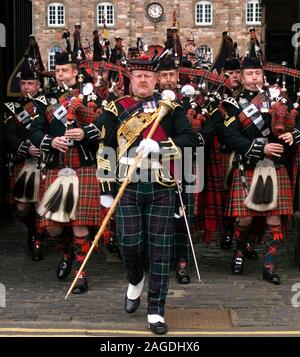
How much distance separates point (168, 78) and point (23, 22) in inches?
201

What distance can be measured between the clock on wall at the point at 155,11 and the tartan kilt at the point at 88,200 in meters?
47.4

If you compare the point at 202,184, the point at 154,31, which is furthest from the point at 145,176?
the point at 154,31

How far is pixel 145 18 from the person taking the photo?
5422 cm

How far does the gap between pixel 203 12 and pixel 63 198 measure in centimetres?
5004

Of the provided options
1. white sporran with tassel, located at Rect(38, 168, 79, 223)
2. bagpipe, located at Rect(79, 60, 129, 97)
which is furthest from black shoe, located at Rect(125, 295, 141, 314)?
bagpipe, located at Rect(79, 60, 129, 97)

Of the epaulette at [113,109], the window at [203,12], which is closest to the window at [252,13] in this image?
the window at [203,12]

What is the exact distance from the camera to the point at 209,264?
337 inches

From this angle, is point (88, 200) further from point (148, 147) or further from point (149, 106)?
point (148, 147)

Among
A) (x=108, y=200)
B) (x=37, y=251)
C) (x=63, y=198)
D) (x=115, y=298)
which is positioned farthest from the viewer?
(x=37, y=251)

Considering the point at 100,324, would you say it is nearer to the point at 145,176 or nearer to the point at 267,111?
the point at 145,176

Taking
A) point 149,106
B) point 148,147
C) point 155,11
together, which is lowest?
point 148,147

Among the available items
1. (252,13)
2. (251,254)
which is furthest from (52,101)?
(252,13)
